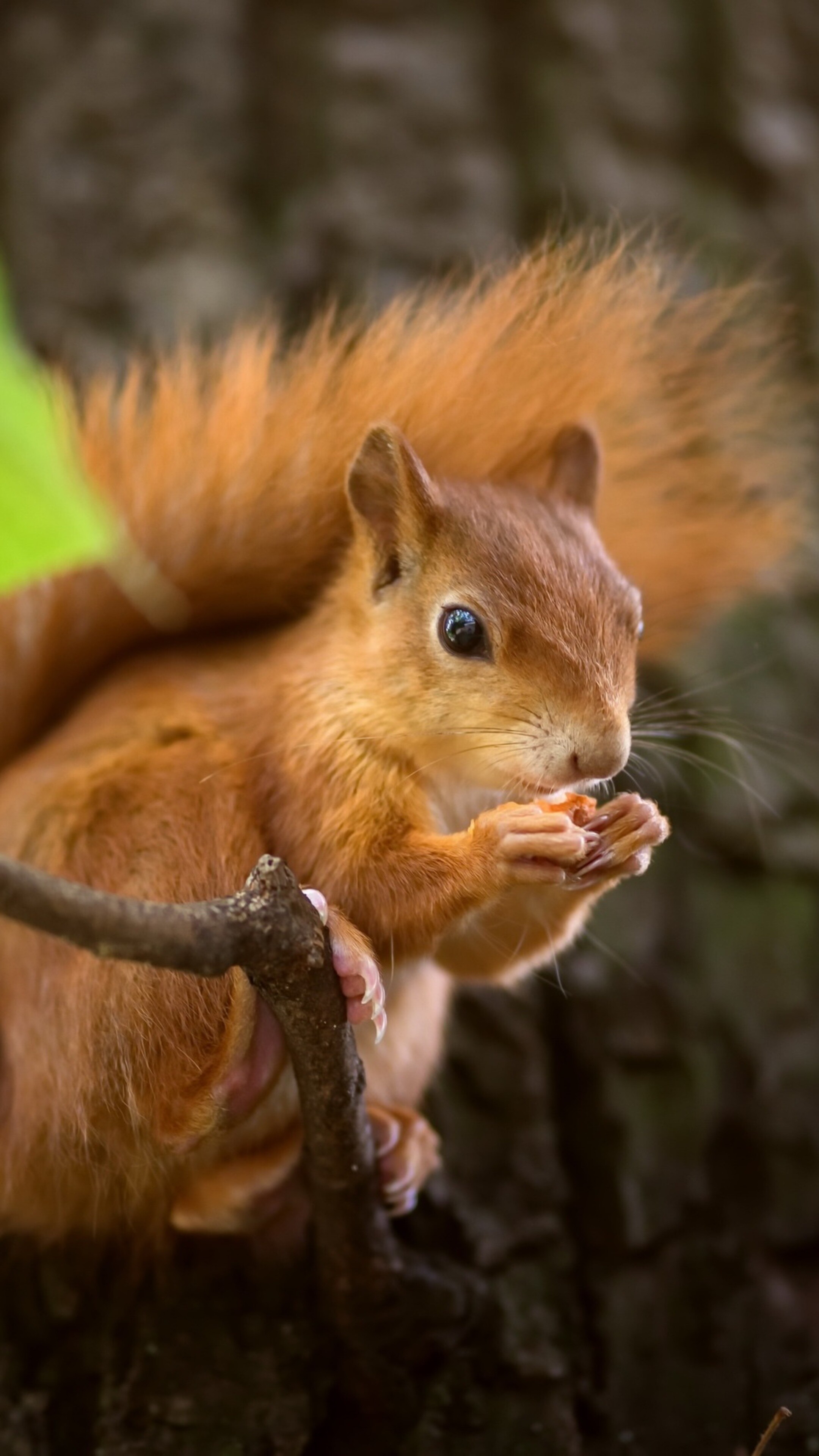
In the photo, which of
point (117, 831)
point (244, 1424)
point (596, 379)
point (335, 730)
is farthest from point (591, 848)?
point (244, 1424)

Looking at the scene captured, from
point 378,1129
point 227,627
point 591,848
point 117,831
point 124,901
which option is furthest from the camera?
point 227,627

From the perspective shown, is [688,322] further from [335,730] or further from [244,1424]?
[244,1424]

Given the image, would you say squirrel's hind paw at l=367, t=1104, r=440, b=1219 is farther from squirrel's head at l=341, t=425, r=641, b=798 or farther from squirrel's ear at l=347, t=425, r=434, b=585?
squirrel's ear at l=347, t=425, r=434, b=585

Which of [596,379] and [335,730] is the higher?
[596,379]

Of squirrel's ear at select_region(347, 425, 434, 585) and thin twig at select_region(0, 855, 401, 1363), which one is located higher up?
squirrel's ear at select_region(347, 425, 434, 585)

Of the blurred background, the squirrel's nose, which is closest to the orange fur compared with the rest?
the squirrel's nose

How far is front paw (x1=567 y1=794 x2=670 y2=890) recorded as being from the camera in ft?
2.91

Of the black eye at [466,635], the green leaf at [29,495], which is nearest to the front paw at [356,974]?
the black eye at [466,635]

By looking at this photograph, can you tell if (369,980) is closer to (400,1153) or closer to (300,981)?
(300,981)

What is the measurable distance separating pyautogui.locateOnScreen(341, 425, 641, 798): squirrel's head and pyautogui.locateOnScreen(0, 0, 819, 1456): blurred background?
0.18 m

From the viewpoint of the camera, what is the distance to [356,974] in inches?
34.4

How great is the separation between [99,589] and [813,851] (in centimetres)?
93

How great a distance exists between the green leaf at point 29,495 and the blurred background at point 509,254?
0.86m

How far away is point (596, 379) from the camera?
116cm
